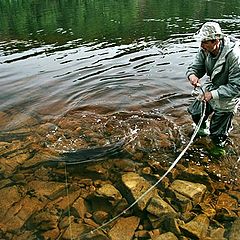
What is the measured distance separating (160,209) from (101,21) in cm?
2355

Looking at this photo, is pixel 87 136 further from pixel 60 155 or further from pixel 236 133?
pixel 236 133

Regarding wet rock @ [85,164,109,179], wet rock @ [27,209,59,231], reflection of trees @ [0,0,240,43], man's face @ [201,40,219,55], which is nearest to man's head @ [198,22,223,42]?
man's face @ [201,40,219,55]

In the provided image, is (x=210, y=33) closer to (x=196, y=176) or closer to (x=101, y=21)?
(x=196, y=176)

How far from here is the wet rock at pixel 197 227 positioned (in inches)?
199

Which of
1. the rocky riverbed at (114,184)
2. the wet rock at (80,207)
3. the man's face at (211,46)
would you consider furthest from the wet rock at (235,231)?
the man's face at (211,46)

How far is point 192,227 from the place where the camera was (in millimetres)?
5184

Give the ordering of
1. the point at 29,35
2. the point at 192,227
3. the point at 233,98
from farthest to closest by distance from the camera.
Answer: the point at 29,35
the point at 233,98
the point at 192,227

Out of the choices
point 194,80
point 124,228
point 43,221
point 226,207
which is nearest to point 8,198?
point 43,221

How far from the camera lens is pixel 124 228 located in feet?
17.3

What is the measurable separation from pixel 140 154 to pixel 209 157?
151cm

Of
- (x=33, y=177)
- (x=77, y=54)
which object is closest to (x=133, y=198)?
(x=33, y=177)

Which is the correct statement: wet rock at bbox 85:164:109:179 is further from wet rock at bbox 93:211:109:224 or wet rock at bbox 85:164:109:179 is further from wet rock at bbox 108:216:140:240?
wet rock at bbox 108:216:140:240

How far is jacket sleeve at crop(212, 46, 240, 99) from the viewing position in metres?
5.82

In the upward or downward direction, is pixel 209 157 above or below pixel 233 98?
below
